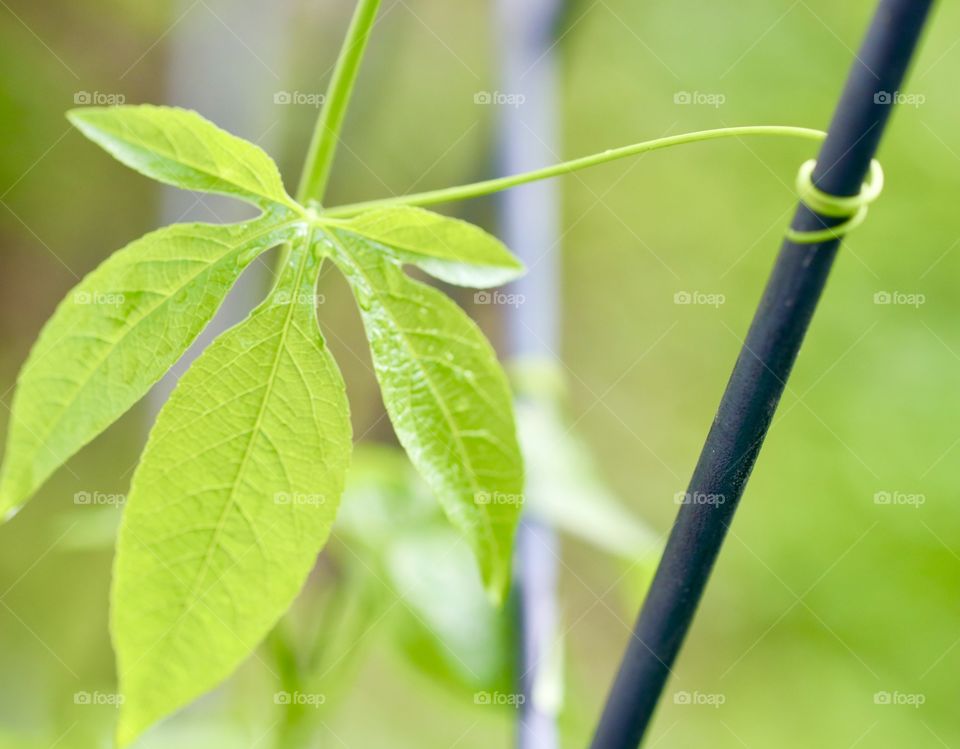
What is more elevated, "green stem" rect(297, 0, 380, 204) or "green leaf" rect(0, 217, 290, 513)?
"green stem" rect(297, 0, 380, 204)

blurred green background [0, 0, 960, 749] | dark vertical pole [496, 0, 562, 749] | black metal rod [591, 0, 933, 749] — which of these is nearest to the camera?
black metal rod [591, 0, 933, 749]

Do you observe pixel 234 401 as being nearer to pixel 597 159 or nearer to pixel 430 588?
pixel 597 159

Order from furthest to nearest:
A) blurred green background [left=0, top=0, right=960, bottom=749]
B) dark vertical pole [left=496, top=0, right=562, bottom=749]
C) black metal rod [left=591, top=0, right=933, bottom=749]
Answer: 1. blurred green background [left=0, top=0, right=960, bottom=749]
2. dark vertical pole [left=496, top=0, right=562, bottom=749]
3. black metal rod [left=591, top=0, right=933, bottom=749]

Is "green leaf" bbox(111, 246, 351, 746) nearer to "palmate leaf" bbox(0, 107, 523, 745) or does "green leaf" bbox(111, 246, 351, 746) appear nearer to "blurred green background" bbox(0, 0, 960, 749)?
"palmate leaf" bbox(0, 107, 523, 745)

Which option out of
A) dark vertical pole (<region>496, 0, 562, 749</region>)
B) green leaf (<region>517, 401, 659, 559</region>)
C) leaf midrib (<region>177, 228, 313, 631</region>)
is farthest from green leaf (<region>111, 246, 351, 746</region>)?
green leaf (<region>517, 401, 659, 559</region>)

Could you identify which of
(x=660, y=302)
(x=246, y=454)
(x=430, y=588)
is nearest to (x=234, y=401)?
(x=246, y=454)
